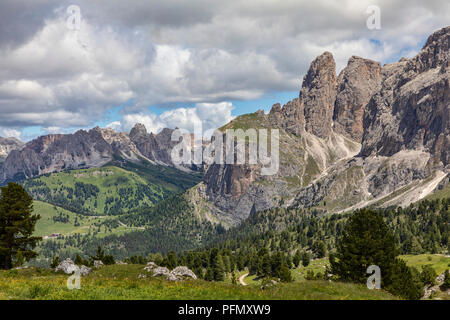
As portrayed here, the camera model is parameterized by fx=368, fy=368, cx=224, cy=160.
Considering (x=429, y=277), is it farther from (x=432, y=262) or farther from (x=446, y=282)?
(x=432, y=262)

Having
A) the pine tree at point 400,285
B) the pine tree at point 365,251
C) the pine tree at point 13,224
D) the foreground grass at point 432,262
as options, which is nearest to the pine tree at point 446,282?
the foreground grass at point 432,262

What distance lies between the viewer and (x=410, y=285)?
3027 inches

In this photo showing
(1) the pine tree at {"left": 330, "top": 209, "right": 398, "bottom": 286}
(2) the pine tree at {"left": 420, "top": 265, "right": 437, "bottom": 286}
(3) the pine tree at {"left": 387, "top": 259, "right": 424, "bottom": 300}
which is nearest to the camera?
(1) the pine tree at {"left": 330, "top": 209, "right": 398, "bottom": 286}

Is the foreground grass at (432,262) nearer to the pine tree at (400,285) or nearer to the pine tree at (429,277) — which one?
the pine tree at (429,277)

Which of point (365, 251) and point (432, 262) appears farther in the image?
point (432, 262)

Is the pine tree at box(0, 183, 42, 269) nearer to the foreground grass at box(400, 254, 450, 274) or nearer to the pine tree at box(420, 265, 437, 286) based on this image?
the pine tree at box(420, 265, 437, 286)

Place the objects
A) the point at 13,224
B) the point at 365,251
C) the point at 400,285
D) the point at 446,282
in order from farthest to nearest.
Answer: the point at 446,282
the point at 400,285
the point at 13,224
the point at 365,251

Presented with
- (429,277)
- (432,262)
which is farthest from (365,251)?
(432,262)

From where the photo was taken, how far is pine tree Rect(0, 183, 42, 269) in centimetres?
6092

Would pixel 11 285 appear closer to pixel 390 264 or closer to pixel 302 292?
pixel 302 292

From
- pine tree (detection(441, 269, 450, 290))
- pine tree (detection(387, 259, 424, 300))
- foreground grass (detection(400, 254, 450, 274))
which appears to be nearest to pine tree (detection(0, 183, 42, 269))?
pine tree (detection(387, 259, 424, 300))

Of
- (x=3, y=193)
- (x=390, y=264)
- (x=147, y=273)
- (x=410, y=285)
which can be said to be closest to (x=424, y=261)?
(x=410, y=285)

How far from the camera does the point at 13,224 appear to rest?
2393 inches
